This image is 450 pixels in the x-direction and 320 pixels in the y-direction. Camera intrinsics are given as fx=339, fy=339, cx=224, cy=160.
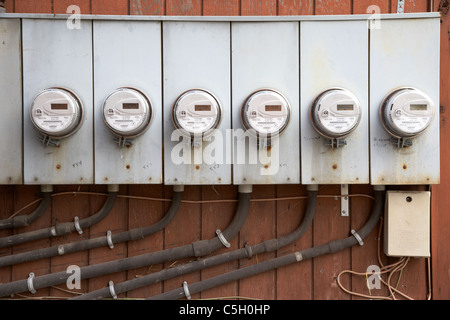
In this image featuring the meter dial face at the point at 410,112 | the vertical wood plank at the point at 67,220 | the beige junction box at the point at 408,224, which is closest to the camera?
the meter dial face at the point at 410,112

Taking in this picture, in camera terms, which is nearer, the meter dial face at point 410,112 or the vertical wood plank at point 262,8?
the meter dial face at point 410,112

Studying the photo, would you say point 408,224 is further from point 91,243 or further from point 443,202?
point 91,243

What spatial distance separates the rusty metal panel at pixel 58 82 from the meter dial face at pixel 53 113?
0.06 m

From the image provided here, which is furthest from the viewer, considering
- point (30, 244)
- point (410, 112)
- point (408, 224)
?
point (30, 244)

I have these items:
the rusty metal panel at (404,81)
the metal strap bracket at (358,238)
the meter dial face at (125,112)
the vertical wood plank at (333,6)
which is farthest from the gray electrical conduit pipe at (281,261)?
the vertical wood plank at (333,6)

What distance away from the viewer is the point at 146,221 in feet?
5.97

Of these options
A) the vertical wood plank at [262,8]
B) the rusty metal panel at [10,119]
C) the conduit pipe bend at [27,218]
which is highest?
the vertical wood plank at [262,8]

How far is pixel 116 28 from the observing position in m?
1.57

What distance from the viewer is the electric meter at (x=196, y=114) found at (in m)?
1.52

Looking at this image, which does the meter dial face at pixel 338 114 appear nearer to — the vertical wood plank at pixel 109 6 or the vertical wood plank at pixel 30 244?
the vertical wood plank at pixel 109 6

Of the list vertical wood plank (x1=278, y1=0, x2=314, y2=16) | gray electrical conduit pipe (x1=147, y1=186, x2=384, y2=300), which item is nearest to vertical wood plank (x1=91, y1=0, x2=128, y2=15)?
vertical wood plank (x1=278, y1=0, x2=314, y2=16)

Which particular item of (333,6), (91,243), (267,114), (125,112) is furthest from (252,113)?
(91,243)

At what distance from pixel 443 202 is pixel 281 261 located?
91 centimetres

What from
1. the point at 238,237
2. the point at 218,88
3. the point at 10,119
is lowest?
the point at 238,237
